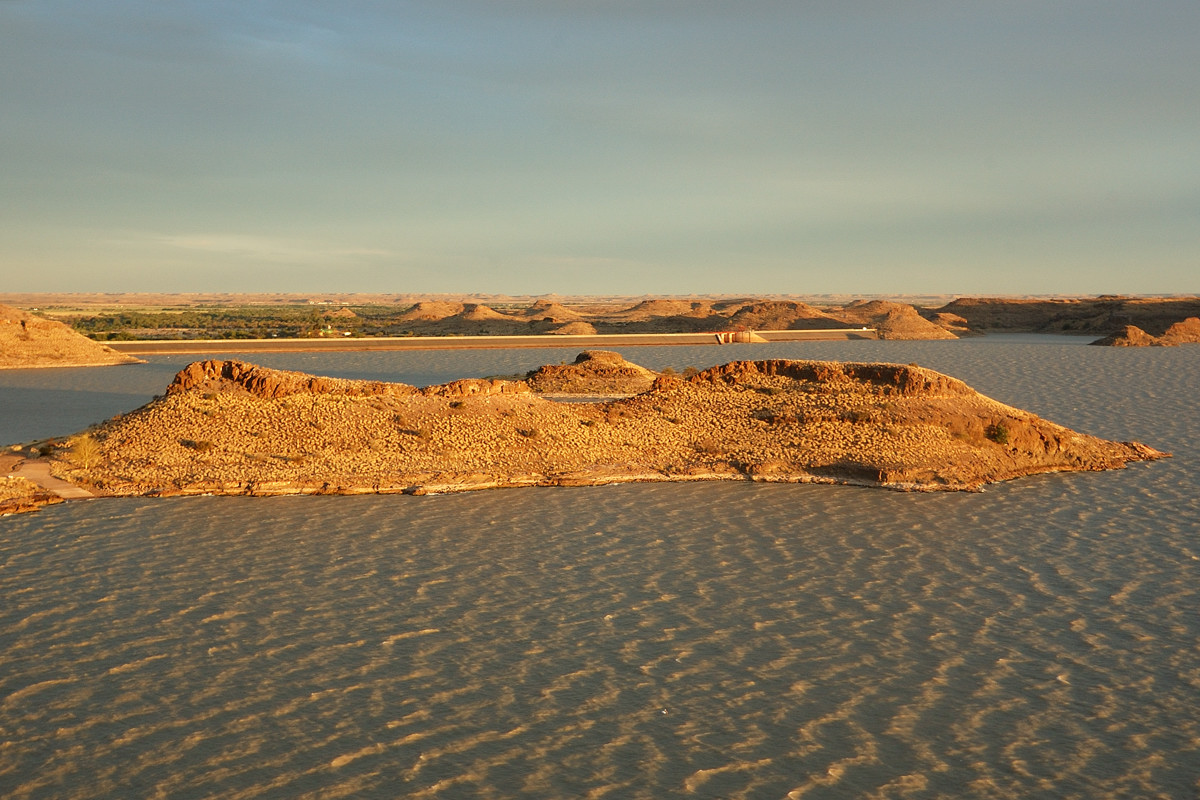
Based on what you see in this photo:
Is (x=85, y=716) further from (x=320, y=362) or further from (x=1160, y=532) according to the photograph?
(x=320, y=362)

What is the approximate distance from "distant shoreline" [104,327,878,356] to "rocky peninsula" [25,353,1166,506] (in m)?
42.5

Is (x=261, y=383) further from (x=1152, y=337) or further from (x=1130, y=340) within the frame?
(x=1152, y=337)

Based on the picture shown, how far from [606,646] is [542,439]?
11058 millimetres

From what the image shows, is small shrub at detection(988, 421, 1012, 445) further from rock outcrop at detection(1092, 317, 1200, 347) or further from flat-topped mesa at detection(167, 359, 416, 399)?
rock outcrop at detection(1092, 317, 1200, 347)

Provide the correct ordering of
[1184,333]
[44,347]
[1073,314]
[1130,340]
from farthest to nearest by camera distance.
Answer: [1073,314] → [1184,333] → [1130,340] → [44,347]

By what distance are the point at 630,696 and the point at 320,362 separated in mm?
48539

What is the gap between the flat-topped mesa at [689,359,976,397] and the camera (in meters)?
23.5

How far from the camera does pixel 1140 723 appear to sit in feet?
29.3

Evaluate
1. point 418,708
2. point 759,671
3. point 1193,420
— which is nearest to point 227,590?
point 418,708

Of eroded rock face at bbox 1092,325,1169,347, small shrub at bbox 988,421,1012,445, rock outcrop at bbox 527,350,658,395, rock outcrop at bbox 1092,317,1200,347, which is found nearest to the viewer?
small shrub at bbox 988,421,1012,445

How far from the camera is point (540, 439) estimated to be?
21.6 meters

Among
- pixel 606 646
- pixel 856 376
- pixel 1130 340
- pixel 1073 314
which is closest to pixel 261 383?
pixel 856 376

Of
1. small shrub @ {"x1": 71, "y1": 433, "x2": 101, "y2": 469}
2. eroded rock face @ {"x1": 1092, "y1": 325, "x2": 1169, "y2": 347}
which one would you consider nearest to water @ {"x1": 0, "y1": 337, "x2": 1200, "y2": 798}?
small shrub @ {"x1": 71, "y1": 433, "x2": 101, "y2": 469}

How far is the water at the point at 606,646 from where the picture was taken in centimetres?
805
